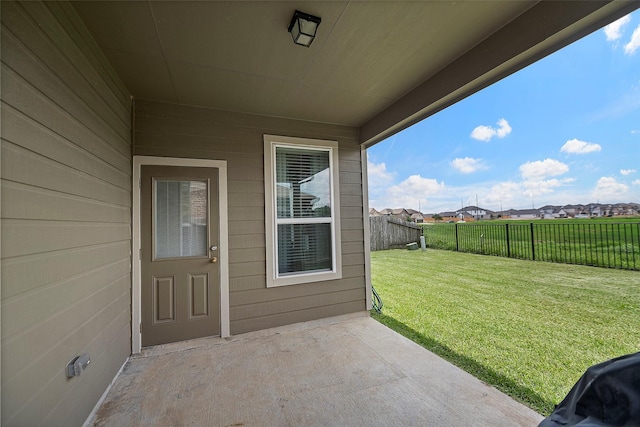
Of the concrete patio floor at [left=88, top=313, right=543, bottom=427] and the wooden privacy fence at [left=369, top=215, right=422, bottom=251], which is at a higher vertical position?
the wooden privacy fence at [left=369, top=215, right=422, bottom=251]

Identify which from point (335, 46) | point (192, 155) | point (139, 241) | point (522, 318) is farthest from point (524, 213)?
point (139, 241)

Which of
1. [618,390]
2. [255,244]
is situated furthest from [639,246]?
[255,244]

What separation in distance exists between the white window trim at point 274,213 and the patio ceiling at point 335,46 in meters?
0.59

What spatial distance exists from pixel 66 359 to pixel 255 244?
6.00ft

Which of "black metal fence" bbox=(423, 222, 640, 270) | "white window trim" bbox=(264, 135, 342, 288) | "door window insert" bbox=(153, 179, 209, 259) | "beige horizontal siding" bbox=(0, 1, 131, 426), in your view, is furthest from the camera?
"black metal fence" bbox=(423, 222, 640, 270)

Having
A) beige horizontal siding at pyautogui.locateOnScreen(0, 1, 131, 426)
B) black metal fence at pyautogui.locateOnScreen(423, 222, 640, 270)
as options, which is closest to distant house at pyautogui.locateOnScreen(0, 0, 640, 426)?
beige horizontal siding at pyautogui.locateOnScreen(0, 1, 131, 426)

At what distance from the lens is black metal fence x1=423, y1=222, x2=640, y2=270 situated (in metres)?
4.25

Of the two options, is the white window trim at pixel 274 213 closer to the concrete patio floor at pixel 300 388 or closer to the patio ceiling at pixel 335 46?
the patio ceiling at pixel 335 46

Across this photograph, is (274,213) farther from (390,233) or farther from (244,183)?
(390,233)

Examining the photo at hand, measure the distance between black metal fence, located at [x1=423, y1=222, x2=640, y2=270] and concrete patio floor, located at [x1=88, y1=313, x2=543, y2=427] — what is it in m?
4.49

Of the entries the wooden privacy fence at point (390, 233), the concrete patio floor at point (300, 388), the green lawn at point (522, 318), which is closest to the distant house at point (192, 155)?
the concrete patio floor at point (300, 388)

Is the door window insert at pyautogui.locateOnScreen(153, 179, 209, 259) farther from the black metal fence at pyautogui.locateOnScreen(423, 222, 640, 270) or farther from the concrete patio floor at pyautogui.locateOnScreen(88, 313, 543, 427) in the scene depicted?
the black metal fence at pyautogui.locateOnScreen(423, 222, 640, 270)

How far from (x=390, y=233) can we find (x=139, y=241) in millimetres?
7697

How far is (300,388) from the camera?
6.49 ft
